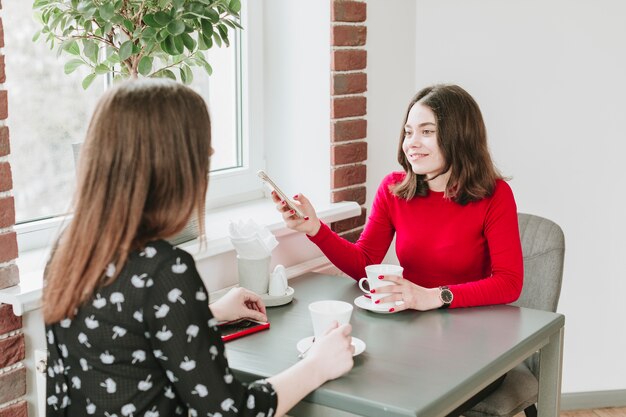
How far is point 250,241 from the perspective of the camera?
6.52ft

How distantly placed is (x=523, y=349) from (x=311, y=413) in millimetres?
525

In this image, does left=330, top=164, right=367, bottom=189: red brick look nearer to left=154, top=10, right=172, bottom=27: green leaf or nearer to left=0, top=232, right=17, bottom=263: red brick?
left=154, top=10, right=172, bottom=27: green leaf

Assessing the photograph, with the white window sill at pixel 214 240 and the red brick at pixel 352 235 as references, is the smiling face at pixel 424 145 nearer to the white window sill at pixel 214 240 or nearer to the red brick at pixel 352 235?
the white window sill at pixel 214 240

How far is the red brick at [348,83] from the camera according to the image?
2.62 m

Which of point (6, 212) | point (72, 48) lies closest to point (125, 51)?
point (72, 48)

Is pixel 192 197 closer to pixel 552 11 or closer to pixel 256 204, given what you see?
pixel 256 204

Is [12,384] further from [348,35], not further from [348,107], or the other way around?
[348,35]

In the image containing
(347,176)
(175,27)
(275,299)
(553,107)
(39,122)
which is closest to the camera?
(175,27)

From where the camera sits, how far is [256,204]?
271 cm

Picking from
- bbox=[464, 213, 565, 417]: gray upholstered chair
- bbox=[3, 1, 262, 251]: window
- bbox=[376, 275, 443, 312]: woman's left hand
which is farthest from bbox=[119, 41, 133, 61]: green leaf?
bbox=[464, 213, 565, 417]: gray upholstered chair

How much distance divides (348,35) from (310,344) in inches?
51.6

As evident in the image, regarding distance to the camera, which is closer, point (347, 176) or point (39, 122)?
point (39, 122)

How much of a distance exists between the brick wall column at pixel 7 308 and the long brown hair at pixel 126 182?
50 centimetres

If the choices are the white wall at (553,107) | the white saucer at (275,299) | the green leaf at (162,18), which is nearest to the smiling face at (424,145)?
the white saucer at (275,299)
